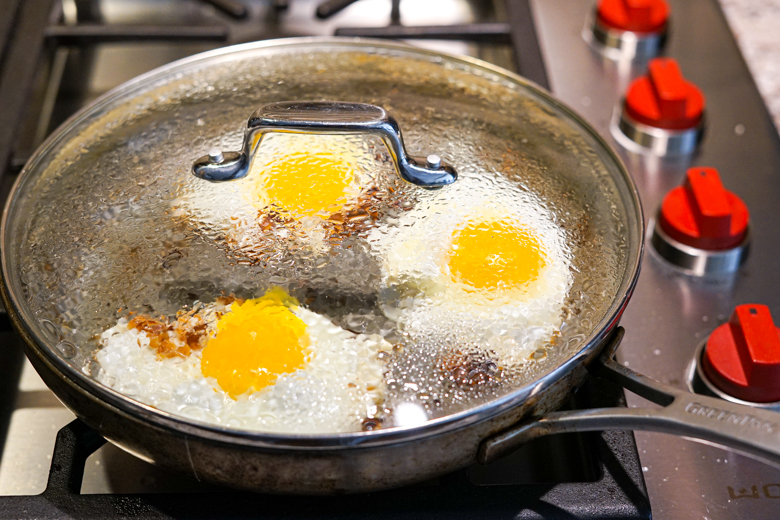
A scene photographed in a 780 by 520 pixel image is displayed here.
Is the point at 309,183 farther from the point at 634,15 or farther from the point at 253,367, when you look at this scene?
the point at 634,15

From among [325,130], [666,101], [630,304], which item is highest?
[325,130]

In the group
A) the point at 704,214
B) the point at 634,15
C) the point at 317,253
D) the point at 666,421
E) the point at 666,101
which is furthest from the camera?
the point at 634,15

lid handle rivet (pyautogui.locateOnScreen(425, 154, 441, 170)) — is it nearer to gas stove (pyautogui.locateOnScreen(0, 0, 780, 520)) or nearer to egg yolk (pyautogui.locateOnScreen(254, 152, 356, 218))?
egg yolk (pyautogui.locateOnScreen(254, 152, 356, 218))

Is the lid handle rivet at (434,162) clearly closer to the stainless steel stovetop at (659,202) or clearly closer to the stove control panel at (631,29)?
the stainless steel stovetop at (659,202)

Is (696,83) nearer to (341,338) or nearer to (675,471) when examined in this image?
(675,471)

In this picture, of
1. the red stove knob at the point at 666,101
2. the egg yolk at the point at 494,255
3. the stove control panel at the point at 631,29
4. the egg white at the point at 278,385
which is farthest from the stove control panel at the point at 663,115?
the egg white at the point at 278,385

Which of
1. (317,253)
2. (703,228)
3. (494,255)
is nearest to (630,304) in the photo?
(703,228)
